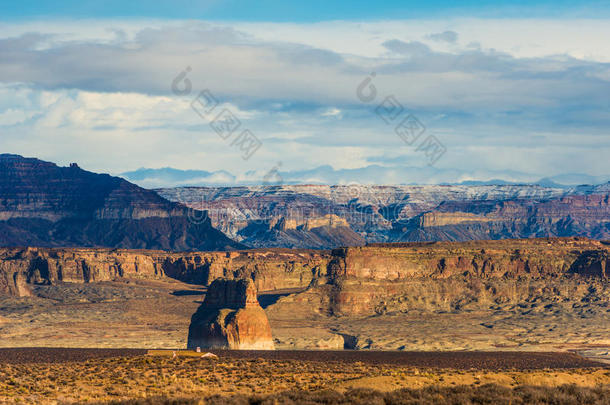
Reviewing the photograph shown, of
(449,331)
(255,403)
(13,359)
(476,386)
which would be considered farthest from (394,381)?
(449,331)

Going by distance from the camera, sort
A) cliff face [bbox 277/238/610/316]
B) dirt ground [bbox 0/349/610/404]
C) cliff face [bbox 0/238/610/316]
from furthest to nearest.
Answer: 1. cliff face [bbox 277/238/610/316]
2. cliff face [bbox 0/238/610/316]
3. dirt ground [bbox 0/349/610/404]

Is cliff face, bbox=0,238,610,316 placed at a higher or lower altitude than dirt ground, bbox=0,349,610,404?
higher

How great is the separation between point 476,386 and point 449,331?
86.3m

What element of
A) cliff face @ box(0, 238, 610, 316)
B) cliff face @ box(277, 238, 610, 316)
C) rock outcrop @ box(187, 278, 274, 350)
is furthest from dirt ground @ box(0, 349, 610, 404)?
cliff face @ box(277, 238, 610, 316)

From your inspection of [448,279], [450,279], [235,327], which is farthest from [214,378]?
[450,279]

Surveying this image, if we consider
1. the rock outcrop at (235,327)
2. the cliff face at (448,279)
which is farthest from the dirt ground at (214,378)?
the cliff face at (448,279)

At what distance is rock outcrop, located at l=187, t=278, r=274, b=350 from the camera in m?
123

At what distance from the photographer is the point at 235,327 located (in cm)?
12288

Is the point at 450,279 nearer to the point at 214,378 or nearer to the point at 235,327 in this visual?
the point at 235,327

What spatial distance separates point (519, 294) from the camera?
7165 inches

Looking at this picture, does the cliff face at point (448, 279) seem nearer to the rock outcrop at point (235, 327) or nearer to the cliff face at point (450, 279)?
the cliff face at point (450, 279)

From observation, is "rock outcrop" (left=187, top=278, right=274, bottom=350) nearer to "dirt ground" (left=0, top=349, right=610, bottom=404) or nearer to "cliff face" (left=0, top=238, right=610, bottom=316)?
"dirt ground" (left=0, top=349, right=610, bottom=404)

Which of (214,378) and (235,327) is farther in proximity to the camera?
(235,327)

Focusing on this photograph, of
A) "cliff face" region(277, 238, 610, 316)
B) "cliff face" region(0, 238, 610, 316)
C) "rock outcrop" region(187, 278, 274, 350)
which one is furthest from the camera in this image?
"cliff face" region(277, 238, 610, 316)
